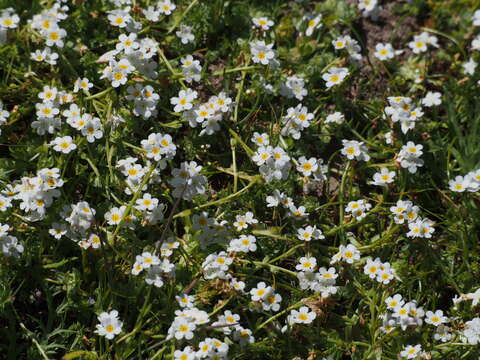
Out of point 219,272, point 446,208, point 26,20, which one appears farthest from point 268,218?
point 26,20

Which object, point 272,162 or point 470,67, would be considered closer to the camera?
point 272,162

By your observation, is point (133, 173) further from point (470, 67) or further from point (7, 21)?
point (470, 67)

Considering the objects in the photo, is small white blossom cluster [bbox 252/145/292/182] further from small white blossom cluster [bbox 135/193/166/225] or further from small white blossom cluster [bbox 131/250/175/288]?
small white blossom cluster [bbox 131/250/175/288]

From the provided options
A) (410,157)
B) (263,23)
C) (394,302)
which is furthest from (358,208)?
(263,23)

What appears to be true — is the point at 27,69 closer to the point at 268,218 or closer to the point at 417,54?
the point at 268,218

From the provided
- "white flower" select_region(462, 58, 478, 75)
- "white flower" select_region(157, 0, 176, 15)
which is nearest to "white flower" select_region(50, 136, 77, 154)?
"white flower" select_region(157, 0, 176, 15)
